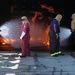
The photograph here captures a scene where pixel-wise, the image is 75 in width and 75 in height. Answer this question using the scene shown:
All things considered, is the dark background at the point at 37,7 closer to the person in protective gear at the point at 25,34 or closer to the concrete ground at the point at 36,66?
the person in protective gear at the point at 25,34

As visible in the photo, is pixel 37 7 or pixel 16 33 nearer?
pixel 16 33

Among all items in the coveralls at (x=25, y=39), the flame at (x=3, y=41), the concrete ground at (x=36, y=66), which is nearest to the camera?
the concrete ground at (x=36, y=66)

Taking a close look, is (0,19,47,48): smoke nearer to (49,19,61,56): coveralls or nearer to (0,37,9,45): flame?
(0,37,9,45): flame

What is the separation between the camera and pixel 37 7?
69.2 feet

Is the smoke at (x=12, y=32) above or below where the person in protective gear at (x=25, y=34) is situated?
above

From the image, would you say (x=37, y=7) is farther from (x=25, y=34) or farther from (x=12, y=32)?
(x=25, y=34)

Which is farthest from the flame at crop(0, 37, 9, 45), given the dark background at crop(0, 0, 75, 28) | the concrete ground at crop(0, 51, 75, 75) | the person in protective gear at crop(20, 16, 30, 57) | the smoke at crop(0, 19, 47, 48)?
the concrete ground at crop(0, 51, 75, 75)

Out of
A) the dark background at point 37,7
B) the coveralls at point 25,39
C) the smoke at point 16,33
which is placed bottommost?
the coveralls at point 25,39

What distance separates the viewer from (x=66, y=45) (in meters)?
21.2

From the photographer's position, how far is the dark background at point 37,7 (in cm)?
2089

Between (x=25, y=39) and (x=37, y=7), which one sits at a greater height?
(x=37, y=7)

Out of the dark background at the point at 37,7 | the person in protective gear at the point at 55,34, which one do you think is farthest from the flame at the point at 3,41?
the person in protective gear at the point at 55,34

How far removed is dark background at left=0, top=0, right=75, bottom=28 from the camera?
20.9m

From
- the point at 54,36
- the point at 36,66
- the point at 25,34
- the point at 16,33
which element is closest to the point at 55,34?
the point at 54,36
